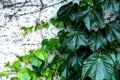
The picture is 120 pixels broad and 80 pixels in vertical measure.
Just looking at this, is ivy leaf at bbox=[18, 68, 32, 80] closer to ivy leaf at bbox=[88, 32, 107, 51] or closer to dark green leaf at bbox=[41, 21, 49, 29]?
dark green leaf at bbox=[41, 21, 49, 29]

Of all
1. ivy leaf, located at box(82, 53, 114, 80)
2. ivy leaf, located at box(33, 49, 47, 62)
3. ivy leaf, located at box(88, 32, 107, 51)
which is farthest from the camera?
ivy leaf, located at box(33, 49, 47, 62)

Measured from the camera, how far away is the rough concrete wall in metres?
2.02

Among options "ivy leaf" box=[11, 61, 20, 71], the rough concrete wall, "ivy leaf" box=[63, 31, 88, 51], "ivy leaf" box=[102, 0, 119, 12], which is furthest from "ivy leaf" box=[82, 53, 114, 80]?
"ivy leaf" box=[11, 61, 20, 71]

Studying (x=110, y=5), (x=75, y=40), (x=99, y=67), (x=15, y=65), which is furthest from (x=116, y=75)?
(x=15, y=65)

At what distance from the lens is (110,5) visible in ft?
5.85

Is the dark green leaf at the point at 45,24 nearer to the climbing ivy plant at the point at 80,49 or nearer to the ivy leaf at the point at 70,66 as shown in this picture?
the climbing ivy plant at the point at 80,49

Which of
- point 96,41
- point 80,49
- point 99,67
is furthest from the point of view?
point 80,49

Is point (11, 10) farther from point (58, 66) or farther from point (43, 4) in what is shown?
point (58, 66)

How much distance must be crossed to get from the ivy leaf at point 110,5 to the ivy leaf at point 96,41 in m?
0.18

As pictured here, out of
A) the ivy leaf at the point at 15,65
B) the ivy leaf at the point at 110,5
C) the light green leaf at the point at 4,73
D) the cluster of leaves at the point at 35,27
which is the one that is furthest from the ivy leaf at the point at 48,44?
the ivy leaf at the point at 110,5

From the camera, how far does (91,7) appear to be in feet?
6.07

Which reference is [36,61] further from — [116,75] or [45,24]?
[116,75]

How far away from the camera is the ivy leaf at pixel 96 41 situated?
1815 millimetres

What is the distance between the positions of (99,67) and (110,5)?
1.29 ft
